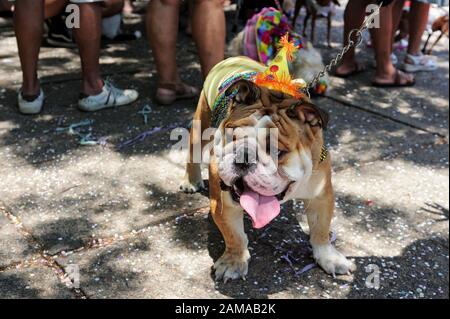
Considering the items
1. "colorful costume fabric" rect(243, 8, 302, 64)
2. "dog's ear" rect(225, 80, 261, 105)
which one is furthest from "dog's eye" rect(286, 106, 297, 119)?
"colorful costume fabric" rect(243, 8, 302, 64)

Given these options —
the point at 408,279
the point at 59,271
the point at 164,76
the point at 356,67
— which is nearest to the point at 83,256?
the point at 59,271

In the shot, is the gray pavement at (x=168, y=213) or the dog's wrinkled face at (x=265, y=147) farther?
the gray pavement at (x=168, y=213)

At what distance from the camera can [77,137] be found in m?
4.33

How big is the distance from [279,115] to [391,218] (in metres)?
1.56

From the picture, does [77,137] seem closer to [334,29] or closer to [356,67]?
[356,67]

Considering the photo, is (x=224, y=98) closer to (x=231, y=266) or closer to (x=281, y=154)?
(x=281, y=154)

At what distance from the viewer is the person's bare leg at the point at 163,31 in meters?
4.50

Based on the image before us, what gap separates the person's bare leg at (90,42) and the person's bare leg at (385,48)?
2675 mm

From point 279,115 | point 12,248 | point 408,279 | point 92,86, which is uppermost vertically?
point 279,115

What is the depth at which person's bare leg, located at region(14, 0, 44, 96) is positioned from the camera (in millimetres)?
4219

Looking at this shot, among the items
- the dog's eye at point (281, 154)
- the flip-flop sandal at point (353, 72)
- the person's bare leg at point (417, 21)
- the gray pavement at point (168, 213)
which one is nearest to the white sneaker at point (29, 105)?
the gray pavement at point (168, 213)

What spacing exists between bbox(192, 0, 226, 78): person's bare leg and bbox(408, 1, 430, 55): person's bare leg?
8.69 ft

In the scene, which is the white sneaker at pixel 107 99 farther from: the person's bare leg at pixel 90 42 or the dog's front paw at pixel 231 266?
the dog's front paw at pixel 231 266
